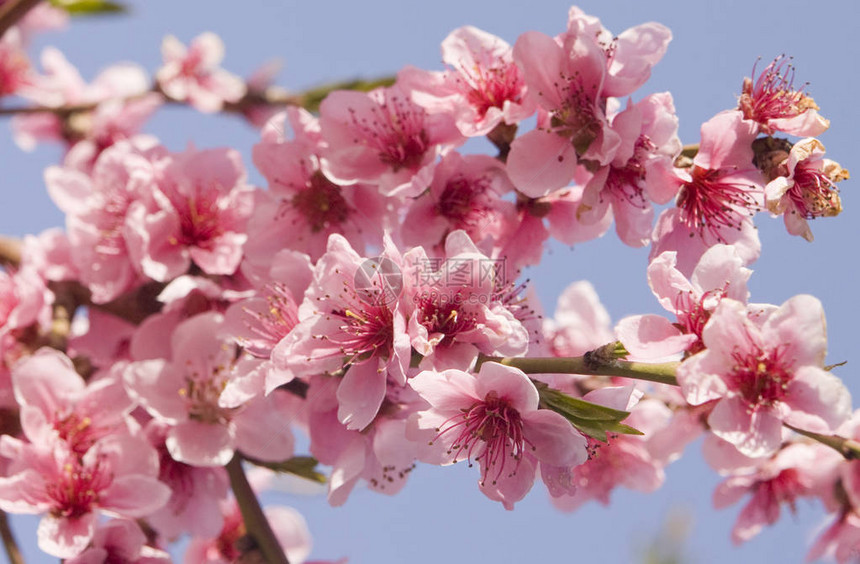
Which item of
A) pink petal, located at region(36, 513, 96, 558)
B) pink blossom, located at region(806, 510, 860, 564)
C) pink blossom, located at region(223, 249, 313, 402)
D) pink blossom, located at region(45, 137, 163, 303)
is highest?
pink blossom, located at region(223, 249, 313, 402)

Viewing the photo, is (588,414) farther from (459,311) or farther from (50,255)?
(50,255)


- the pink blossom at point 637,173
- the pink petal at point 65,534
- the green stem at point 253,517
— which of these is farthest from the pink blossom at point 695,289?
the pink petal at point 65,534

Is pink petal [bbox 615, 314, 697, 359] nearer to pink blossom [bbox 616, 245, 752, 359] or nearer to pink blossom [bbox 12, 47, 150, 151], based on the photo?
pink blossom [bbox 616, 245, 752, 359]

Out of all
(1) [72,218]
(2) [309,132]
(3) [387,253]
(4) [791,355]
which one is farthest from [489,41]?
(1) [72,218]

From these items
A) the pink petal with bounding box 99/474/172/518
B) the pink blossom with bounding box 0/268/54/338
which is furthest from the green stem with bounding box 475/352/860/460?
the pink blossom with bounding box 0/268/54/338

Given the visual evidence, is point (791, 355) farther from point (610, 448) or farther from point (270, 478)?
point (270, 478)
